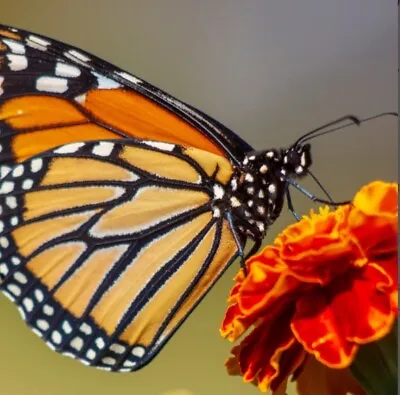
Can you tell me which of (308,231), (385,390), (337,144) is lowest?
(385,390)

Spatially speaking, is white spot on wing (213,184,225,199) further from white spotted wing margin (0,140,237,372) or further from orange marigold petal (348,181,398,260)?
orange marigold petal (348,181,398,260)

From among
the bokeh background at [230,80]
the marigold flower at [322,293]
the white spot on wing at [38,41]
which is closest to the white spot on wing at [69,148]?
the white spot on wing at [38,41]

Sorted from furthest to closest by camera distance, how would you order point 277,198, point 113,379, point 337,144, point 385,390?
point 337,144
point 113,379
point 277,198
point 385,390

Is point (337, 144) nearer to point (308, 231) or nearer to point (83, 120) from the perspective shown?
point (83, 120)

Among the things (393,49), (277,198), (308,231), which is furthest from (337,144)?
(308,231)

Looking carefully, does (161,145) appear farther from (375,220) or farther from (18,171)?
(375,220)

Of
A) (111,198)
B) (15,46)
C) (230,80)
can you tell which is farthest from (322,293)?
(230,80)

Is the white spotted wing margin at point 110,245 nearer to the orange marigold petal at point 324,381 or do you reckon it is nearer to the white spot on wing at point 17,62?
the white spot on wing at point 17,62

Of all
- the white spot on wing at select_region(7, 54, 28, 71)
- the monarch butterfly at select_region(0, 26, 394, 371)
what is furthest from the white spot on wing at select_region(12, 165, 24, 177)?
the white spot on wing at select_region(7, 54, 28, 71)
